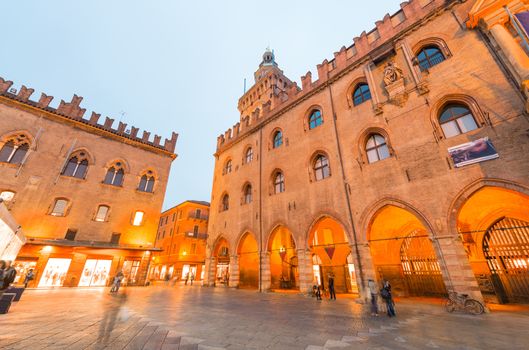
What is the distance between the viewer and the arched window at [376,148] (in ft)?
38.5

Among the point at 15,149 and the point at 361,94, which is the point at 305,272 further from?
the point at 15,149

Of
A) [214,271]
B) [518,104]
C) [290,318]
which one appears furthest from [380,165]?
[214,271]

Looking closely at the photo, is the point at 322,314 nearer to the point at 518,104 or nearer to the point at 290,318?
the point at 290,318

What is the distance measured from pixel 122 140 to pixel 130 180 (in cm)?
423

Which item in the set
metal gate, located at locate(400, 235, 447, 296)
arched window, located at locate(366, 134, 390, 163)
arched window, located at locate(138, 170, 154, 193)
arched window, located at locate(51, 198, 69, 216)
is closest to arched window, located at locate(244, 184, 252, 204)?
arched window, located at locate(138, 170, 154, 193)

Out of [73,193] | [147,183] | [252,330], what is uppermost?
[147,183]

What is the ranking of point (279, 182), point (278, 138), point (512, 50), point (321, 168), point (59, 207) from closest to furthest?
point (512, 50) < point (321, 168) < point (279, 182) < point (59, 207) < point (278, 138)

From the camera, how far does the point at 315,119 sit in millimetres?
15852

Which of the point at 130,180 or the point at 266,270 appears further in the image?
the point at 130,180

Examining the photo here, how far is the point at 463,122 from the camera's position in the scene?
964 centimetres

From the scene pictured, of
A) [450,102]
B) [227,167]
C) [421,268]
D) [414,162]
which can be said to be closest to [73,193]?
[227,167]

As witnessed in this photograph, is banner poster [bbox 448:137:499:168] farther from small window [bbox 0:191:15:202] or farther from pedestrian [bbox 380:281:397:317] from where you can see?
small window [bbox 0:191:15:202]

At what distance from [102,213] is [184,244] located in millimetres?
14940

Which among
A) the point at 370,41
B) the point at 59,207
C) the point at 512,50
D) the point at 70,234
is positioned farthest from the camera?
the point at 59,207
